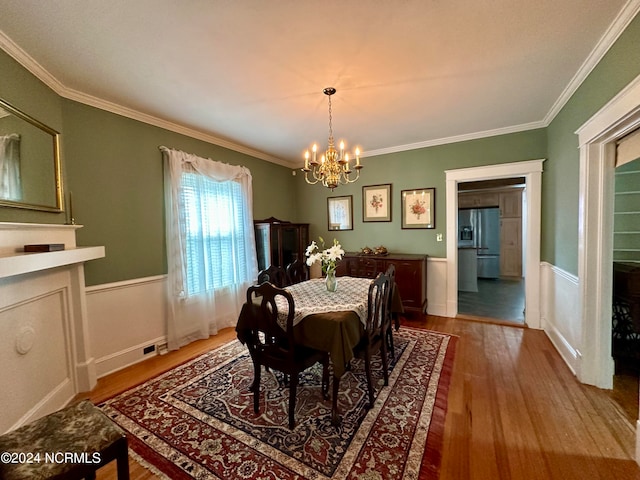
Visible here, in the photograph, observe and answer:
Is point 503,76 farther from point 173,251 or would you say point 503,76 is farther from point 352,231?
point 173,251

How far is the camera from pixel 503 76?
2262mm

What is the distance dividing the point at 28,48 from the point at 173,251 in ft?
6.44

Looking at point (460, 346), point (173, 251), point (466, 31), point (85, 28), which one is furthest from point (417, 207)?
point (85, 28)

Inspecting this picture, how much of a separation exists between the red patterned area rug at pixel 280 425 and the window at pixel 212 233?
1211 millimetres

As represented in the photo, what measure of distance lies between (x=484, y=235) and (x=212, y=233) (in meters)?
7.01

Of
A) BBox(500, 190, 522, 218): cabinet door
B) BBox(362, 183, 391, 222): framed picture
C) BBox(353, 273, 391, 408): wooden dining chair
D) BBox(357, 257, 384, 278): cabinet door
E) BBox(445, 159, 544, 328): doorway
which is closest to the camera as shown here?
BBox(353, 273, 391, 408): wooden dining chair

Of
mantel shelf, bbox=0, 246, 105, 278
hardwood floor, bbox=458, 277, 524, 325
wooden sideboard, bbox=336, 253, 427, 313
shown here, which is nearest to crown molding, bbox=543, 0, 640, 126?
wooden sideboard, bbox=336, 253, 427, 313

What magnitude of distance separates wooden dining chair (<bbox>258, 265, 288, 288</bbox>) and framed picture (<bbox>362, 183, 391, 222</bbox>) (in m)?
2.10

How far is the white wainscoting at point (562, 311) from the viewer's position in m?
2.43

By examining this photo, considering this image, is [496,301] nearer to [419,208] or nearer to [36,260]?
[419,208]

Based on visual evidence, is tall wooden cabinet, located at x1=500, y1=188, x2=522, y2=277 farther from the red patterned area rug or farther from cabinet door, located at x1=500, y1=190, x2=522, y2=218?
the red patterned area rug

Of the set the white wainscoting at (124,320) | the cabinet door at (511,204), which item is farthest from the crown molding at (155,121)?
the cabinet door at (511,204)

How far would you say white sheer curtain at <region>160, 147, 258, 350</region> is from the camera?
3129mm

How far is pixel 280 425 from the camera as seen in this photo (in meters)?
1.85
